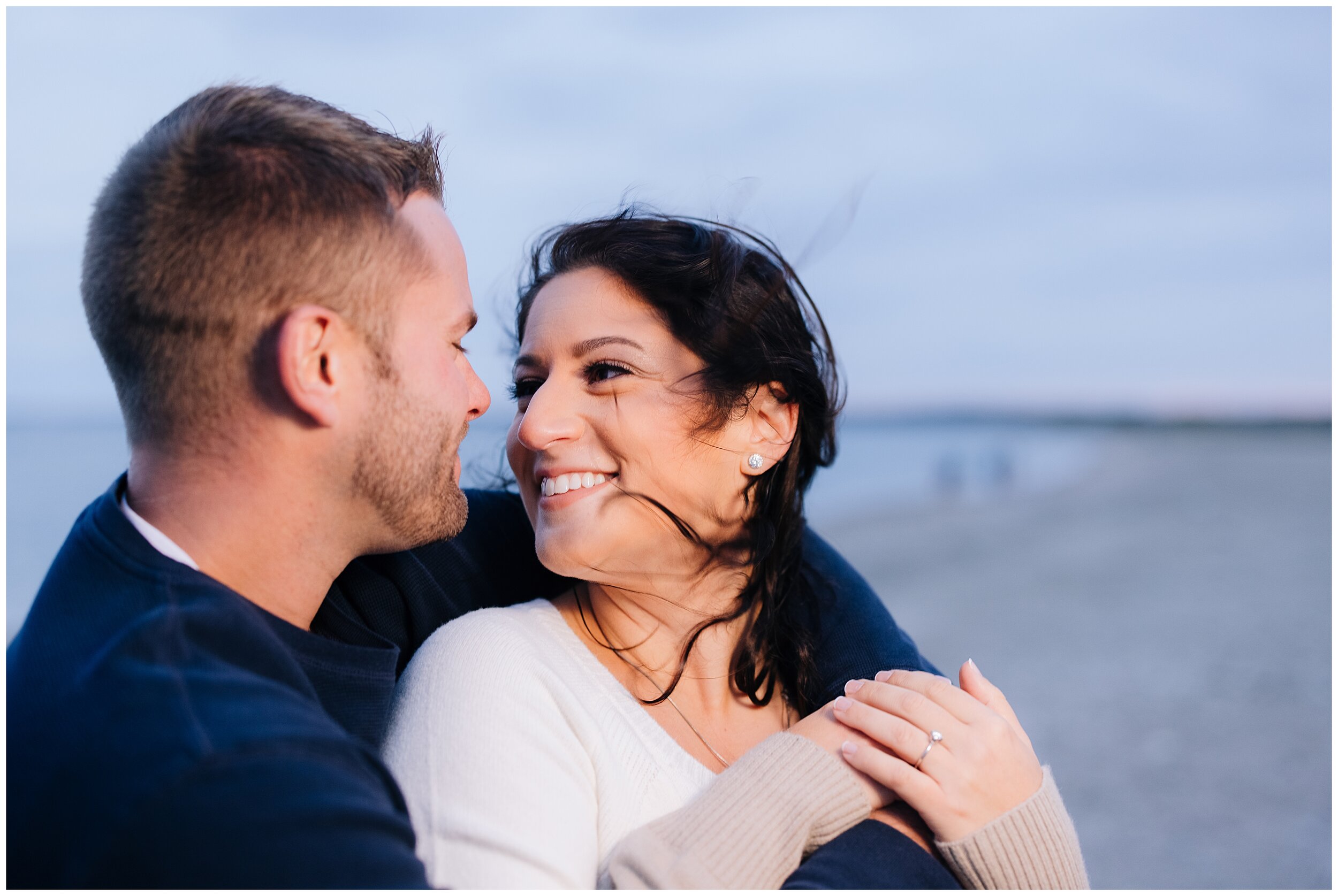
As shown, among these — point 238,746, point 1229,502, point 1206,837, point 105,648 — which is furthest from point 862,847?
point 1229,502

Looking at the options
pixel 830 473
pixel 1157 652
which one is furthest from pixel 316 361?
pixel 830 473

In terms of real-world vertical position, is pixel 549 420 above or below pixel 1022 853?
above

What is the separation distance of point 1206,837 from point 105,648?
4.52 metres

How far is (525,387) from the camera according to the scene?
246cm

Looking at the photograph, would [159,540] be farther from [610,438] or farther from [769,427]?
[769,427]

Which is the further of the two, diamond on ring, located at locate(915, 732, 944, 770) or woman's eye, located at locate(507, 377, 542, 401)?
woman's eye, located at locate(507, 377, 542, 401)

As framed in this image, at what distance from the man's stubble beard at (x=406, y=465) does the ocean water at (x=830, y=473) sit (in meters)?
0.92

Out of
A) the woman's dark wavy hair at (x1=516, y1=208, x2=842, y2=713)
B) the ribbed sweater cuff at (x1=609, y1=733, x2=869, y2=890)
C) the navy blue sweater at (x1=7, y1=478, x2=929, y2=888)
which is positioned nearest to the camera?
the navy blue sweater at (x1=7, y1=478, x2=929, y2=888)

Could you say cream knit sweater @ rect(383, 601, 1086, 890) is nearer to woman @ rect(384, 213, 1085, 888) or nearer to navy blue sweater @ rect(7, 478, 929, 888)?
woman @ rect(384, 213, 1085, 888)

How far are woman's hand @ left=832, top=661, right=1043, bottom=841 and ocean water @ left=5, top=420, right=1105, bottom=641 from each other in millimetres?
A: 1294

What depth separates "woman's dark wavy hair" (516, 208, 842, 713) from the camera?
232cm

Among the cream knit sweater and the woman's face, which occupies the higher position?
the woman's face

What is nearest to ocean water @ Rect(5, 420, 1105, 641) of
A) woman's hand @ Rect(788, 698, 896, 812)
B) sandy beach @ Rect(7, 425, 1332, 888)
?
sandy beach @ Rect(7, 425, 1332, 888)

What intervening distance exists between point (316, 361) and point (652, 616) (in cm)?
103
